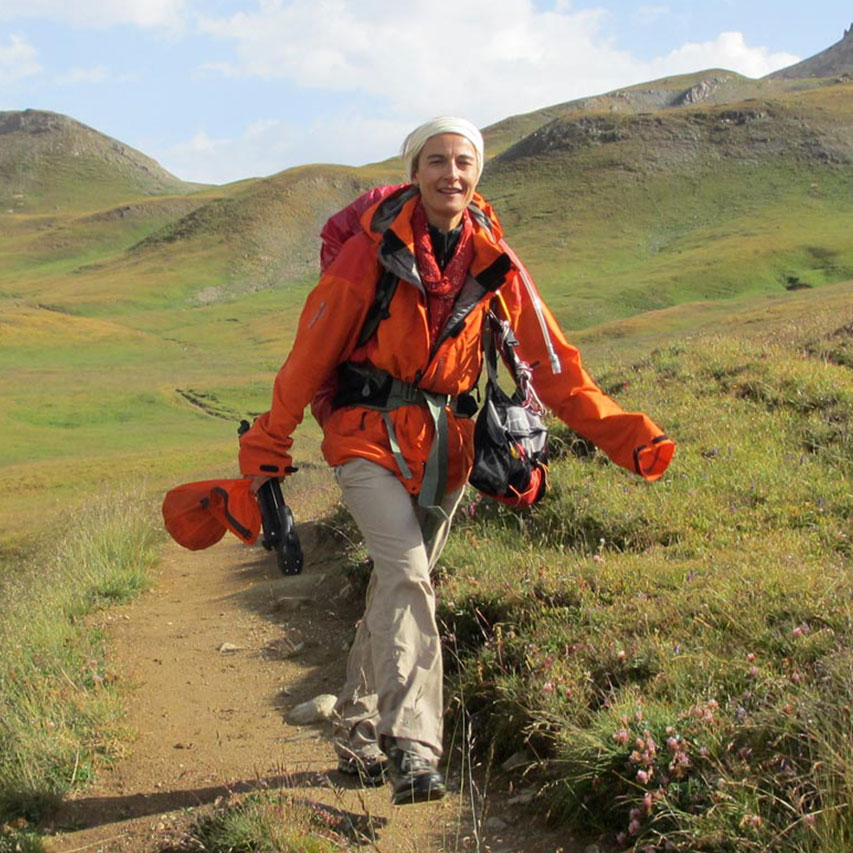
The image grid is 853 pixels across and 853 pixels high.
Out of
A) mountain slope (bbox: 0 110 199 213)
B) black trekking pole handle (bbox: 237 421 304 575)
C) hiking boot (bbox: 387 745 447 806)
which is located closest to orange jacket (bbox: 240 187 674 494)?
black trekking pole handle (bbox: 237 421 304 575)

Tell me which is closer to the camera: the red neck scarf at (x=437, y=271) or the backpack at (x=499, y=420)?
the red neck scarf at (x=437, y=271)

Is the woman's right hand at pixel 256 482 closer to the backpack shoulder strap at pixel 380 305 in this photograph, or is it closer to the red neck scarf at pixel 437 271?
the backpack shoulder strap at pixel 380 305

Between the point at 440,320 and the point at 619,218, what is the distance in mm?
93864

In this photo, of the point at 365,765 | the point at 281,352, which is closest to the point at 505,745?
the point at 365,765

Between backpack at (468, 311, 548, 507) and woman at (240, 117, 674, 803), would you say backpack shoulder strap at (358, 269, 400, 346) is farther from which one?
backpack at (468, 311, 548, 507)

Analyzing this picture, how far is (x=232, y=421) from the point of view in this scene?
115ft

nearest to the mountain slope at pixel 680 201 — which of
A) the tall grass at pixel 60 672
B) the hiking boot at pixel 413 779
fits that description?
the tall grass at pixel 60 672

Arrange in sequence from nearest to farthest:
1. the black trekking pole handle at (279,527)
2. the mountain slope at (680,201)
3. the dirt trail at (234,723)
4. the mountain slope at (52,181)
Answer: the dirt trail at (234,723) → the black trekking pole handle at (279,527) → the mountain slope at (680,201) → the mountain slope at (52,181)

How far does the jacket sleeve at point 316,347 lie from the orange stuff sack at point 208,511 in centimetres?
23

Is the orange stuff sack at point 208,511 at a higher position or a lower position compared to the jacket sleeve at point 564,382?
lower

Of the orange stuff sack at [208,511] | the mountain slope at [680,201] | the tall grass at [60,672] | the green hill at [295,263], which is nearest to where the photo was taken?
the orange stuff sack at [208,511]

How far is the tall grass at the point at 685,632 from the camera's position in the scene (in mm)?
3199

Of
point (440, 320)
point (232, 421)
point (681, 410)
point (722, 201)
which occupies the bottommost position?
point (232, 421)

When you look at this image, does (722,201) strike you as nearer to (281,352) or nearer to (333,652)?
(281,352)
